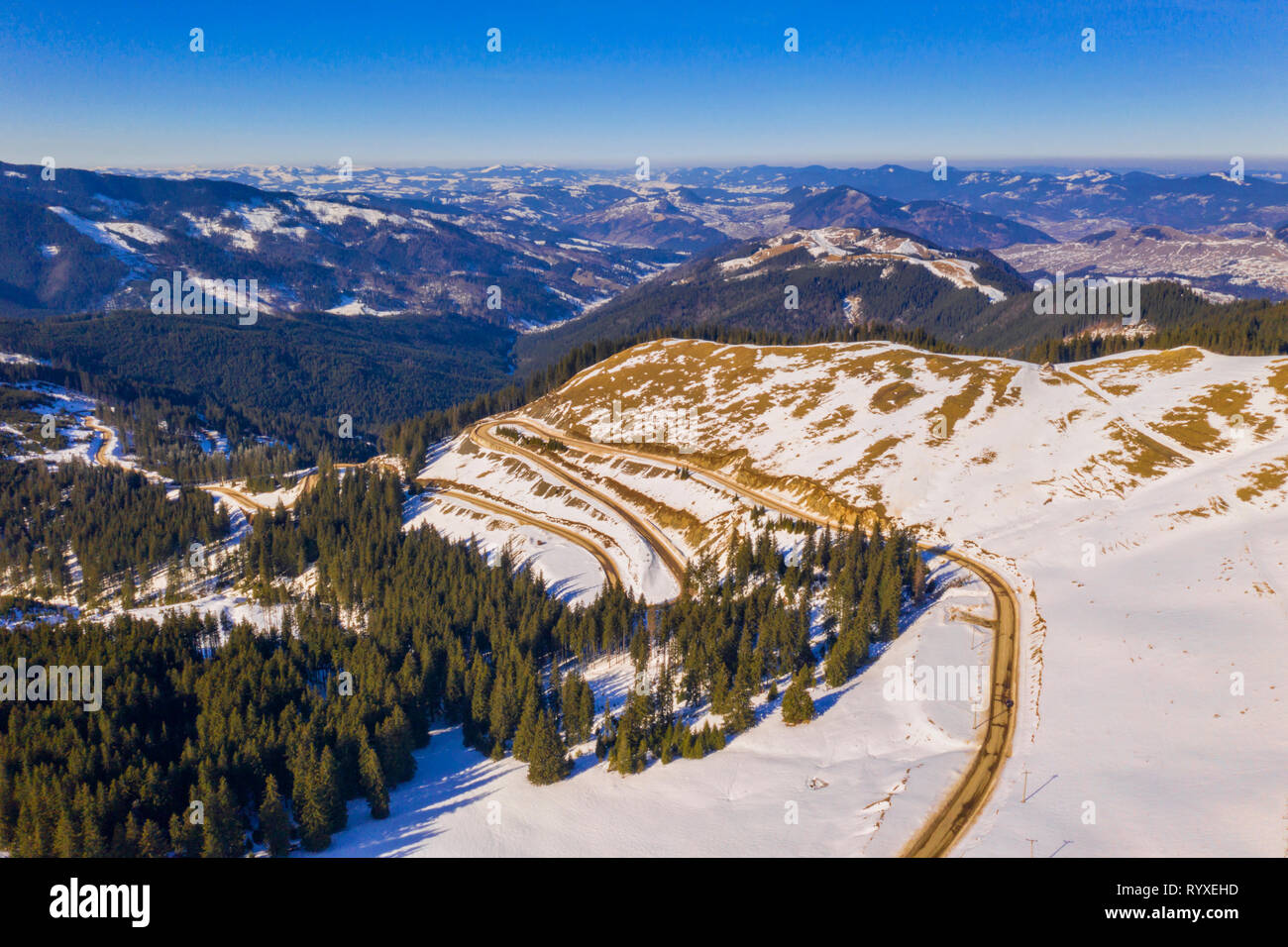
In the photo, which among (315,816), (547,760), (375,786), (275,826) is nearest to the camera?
(275,826)

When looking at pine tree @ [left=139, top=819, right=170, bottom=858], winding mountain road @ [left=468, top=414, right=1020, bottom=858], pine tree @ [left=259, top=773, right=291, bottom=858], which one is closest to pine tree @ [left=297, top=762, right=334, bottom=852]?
pine tree @ [left=259, top=773, right=291, bottom=858]

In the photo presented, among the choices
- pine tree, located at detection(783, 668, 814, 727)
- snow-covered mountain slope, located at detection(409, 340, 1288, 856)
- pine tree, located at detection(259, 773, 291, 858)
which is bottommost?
pine tree, located at detection(259, 773, 291, 858)

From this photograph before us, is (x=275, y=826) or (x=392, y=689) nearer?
(x=275, y=826)

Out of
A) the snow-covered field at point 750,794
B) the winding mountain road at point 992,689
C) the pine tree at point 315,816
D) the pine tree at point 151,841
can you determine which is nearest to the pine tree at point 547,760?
the snow-covered field at point 750,794

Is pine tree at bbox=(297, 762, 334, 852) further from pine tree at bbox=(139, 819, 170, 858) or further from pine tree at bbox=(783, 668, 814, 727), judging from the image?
pine tree at bbox=(783, 668, 814, 727)

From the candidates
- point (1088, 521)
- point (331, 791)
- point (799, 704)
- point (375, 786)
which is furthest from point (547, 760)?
point (1088, 521)

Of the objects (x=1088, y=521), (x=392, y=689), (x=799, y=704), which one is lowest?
(x=392, y=689)

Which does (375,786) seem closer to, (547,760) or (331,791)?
(331,791)

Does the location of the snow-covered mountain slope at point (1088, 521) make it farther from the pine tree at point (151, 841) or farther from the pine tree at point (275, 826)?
the pine tree at point (151, 841)
